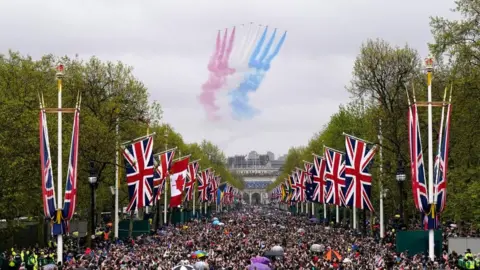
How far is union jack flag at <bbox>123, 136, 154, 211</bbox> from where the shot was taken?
3734 cm

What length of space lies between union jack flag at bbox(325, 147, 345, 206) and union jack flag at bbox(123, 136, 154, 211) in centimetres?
1440

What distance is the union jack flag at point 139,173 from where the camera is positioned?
37.3m

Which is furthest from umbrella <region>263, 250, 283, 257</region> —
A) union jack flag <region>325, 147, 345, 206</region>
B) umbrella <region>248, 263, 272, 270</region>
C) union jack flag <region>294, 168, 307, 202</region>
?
union jack flag <region>294, 168, 307, 202</region>

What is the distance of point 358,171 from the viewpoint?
41594 mm

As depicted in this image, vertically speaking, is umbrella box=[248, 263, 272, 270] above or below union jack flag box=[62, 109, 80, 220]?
below

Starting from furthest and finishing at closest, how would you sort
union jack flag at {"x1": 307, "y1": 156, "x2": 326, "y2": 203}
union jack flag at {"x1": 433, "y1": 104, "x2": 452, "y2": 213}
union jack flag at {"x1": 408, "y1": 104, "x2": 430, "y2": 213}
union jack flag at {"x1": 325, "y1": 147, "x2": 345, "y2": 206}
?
1. union jack flag at {"x1": 307, "y1": 156, "x2": 326, "y2": 203}
2. union jack flag at {"x1": 325, "y1": 147, "x2": 345, "y2": 206}
3. union jack flag at {"x1": 408, "y1": 104, "x2": 430, "y2": 213}
4. union jack flag at {"x1": 433, "y1": 104, "x2": 452, "y2": 213}

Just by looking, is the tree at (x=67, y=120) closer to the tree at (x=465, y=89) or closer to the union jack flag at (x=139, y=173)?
the union jack flag at (x=139, y=173)

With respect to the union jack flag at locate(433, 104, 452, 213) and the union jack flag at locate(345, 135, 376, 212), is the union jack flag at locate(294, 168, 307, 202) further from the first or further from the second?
Result: the union jack flag at locate(433, 104, 452, 213)

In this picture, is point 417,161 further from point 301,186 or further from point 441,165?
point 301,186

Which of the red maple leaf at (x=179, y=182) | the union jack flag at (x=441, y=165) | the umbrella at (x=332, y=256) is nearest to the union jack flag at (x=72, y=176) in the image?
the umbrella at (x=332, y=256)

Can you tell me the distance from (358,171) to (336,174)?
6.62 meters

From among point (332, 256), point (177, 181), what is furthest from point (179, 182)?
point (332, 256)

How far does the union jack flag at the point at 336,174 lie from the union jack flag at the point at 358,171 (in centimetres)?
486

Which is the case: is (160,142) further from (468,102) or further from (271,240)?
(468,102)
